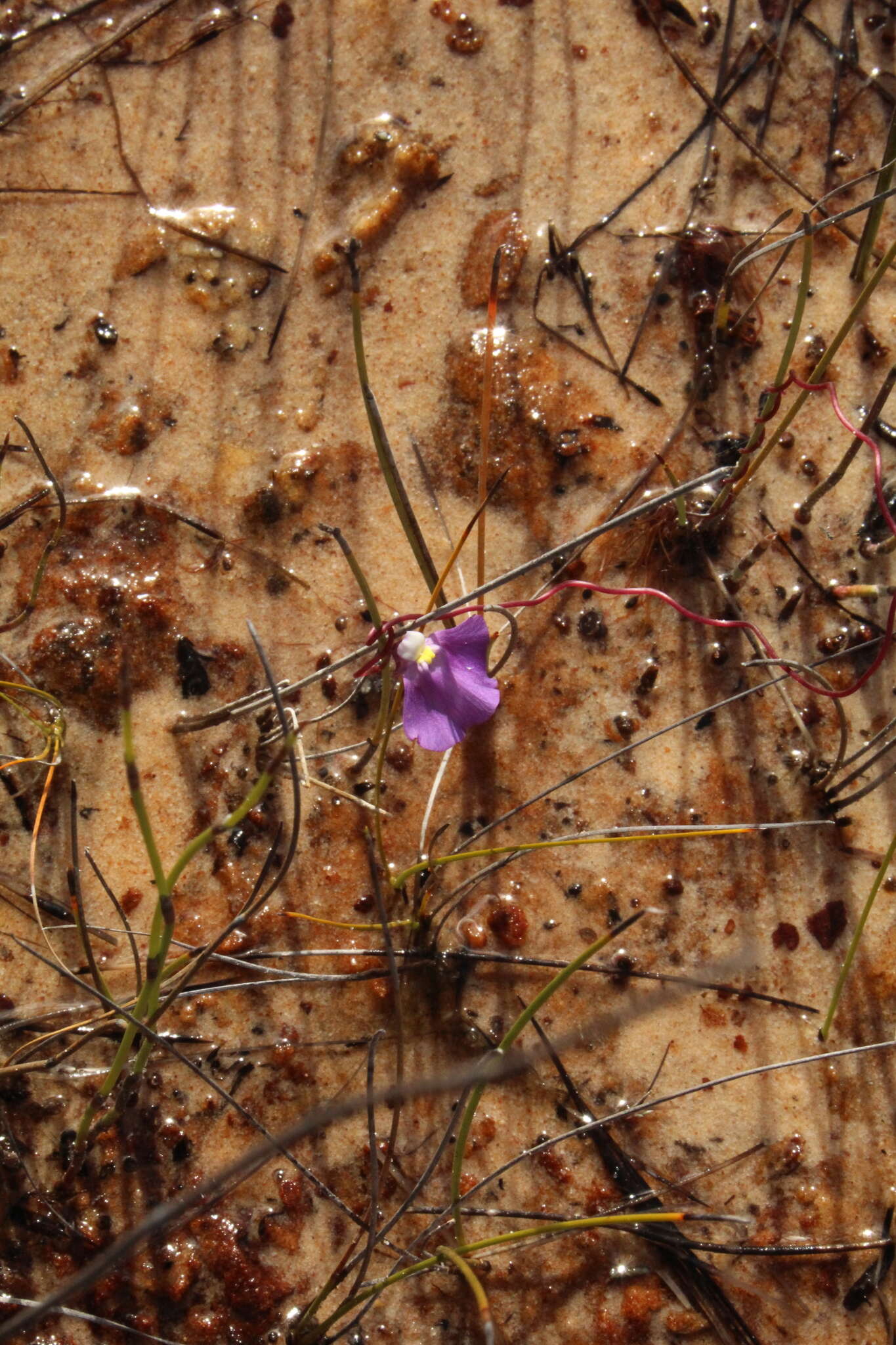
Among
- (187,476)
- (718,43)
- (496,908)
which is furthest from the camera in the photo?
(718,43)

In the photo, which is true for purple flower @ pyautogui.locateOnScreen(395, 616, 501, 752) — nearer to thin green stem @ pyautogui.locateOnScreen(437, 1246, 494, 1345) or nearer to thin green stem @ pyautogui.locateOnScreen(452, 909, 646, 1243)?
thin green stem @ pyautogui.locateOnScreen(452, 909, 646, 1243)

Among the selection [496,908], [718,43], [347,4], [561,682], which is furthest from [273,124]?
[496,908]

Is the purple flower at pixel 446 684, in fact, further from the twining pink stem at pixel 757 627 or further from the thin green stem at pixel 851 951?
the thin green stem at pixel 851 951

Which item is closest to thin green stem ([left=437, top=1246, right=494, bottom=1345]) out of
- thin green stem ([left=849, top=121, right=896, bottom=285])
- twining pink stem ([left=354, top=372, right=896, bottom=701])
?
twining pink stem ([left=354, top=372, right=896, bottom=701])

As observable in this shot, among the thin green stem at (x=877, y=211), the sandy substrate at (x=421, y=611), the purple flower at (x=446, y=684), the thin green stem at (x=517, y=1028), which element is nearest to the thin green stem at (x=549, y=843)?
the sandy substrate at (x=421, y=611)

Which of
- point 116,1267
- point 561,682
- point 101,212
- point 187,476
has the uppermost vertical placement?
point 101,212

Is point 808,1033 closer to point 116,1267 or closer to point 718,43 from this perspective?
A: point 116,1267
